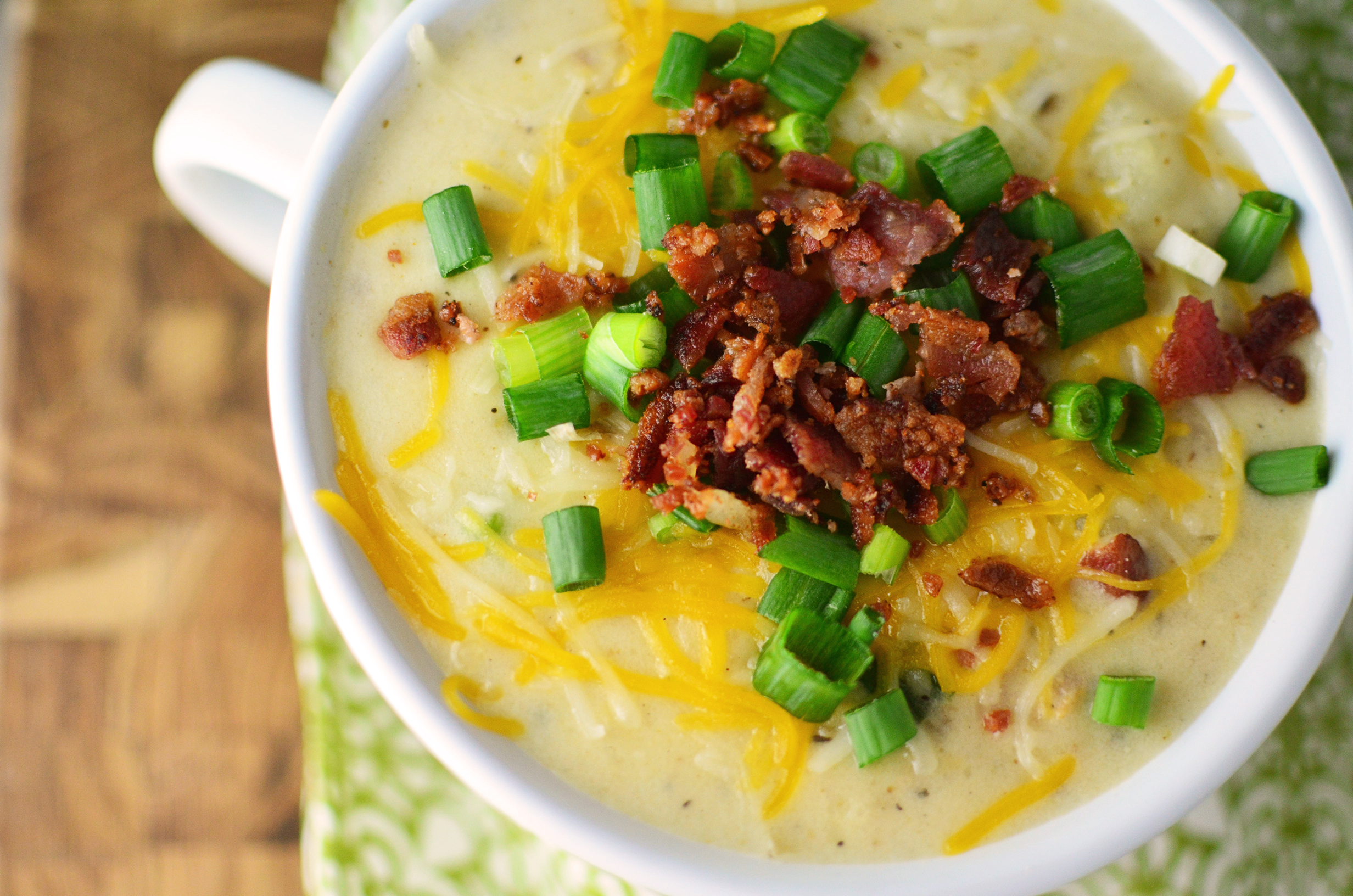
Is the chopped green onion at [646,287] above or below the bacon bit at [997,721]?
above

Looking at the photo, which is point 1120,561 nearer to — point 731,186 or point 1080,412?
point 1080,412

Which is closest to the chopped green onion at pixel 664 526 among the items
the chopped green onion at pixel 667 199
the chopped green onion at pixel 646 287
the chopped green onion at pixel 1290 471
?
the chopped green onion at pixel 646 287

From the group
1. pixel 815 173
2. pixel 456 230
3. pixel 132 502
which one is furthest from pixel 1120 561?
pixel 132 502

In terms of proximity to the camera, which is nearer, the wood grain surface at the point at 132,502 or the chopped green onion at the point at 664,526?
the chopped green onion at the point at 664,526

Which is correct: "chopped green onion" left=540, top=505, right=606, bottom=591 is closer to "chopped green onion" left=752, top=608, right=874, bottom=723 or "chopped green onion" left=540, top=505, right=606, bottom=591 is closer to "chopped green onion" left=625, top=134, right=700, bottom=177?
"chopped green onion" left=752, top=608, right=874, bottom=723

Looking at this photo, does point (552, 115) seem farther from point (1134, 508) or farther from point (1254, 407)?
point (1254, 407)

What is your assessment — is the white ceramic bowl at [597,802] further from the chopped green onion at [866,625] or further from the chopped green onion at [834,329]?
the chopped green onion at [834,329]

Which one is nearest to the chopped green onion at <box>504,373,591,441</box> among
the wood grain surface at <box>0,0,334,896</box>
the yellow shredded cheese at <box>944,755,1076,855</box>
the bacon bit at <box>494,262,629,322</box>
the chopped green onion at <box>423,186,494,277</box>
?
the bacon bit at <box>494,262,629,322</box>
